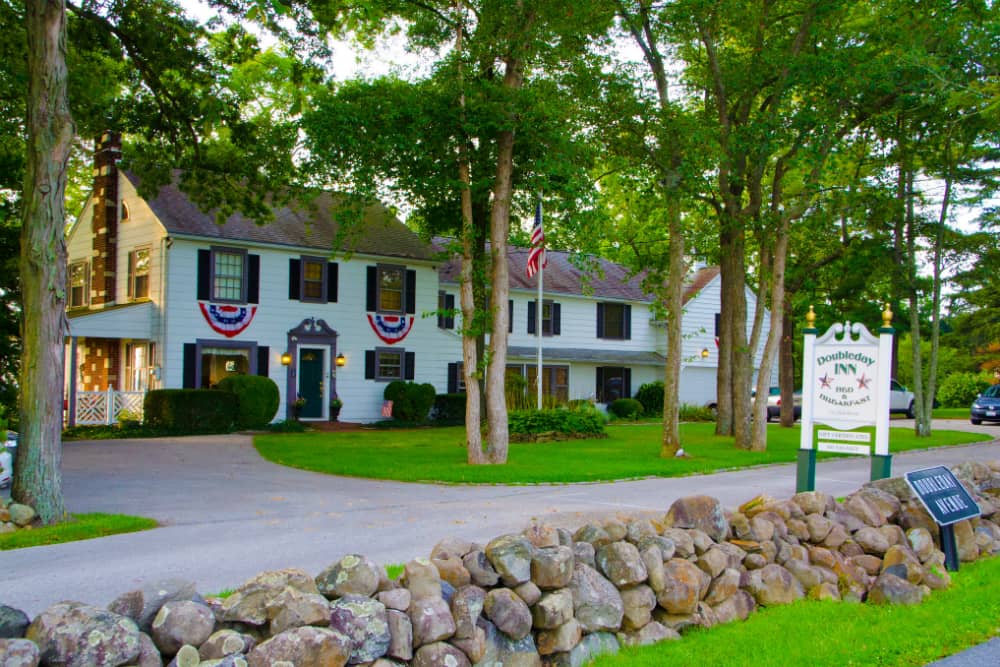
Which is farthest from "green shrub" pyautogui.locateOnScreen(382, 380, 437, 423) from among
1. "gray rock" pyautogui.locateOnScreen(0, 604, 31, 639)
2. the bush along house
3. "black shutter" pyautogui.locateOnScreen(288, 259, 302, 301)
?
"gray rock" pyautogui.locateOnScreen(0, 604, 31, 639)

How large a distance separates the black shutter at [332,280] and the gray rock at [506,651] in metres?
25.1

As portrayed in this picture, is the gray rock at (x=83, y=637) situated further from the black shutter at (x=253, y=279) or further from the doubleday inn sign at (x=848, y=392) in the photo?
the black shutter at (x=253, y=279)

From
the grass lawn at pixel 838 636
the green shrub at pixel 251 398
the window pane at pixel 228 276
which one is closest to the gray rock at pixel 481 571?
the grass lawn at pixel 838 636

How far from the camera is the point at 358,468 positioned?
16312 mm

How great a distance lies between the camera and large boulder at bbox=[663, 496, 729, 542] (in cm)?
727

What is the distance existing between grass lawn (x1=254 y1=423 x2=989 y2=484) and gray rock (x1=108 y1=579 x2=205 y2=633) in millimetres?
10085

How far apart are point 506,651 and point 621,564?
3.70ft

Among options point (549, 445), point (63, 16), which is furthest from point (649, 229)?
point (63, 16)

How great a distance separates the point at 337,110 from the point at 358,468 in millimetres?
6349

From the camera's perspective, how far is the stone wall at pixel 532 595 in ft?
14.6

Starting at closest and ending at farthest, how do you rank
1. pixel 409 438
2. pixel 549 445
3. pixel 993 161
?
pixel 549 445 → pixel 409 438 → pixel 993 161

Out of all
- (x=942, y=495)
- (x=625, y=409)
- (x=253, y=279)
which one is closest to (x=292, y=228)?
(x=253, y=279)

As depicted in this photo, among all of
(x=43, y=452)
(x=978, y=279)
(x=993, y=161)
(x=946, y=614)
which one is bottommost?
(x=946, y=614)

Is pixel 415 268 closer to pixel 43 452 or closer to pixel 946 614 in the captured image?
pixel 43 452
